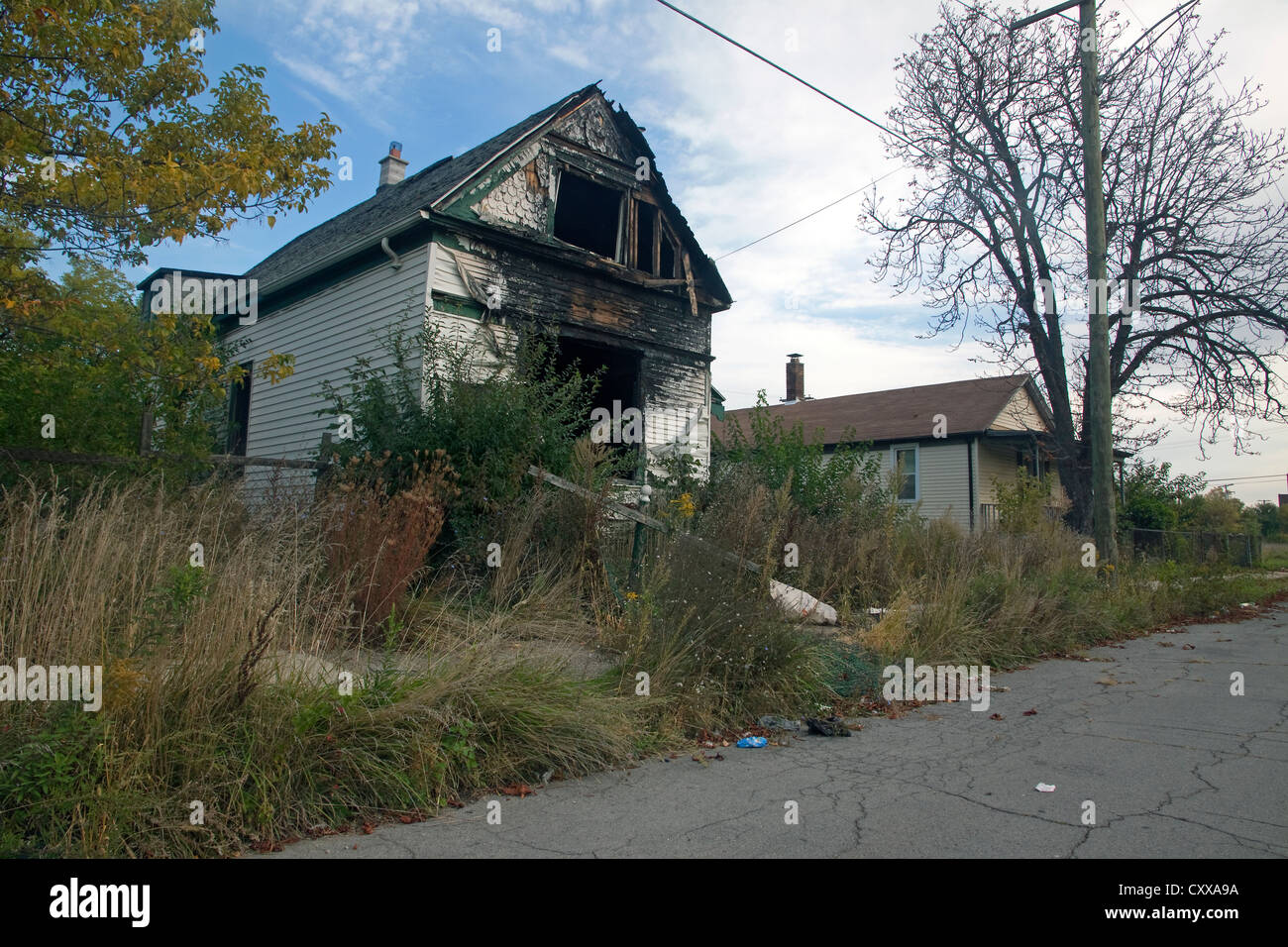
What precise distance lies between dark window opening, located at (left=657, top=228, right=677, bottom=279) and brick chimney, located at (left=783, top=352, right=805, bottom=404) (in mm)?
21799

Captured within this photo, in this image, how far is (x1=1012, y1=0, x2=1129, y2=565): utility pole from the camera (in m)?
11.7

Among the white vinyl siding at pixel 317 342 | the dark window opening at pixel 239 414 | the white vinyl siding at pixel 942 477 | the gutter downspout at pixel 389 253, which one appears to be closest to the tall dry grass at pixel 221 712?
the white vinyl siding at pixel 317 342

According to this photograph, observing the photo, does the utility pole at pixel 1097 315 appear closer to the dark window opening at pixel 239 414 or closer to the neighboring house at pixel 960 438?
the neighboring house at pixel 960 438

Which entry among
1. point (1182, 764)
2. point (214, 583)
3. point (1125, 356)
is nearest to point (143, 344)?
point (214, 583)

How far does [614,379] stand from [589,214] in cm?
316

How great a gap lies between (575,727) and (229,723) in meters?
1.79

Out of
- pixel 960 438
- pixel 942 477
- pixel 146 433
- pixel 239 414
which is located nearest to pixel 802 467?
pixel 146 433

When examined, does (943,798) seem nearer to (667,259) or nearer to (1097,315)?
(1097,315)

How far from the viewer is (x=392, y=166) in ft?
63.8

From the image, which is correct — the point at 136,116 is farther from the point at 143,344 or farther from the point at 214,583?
the point at 214,583

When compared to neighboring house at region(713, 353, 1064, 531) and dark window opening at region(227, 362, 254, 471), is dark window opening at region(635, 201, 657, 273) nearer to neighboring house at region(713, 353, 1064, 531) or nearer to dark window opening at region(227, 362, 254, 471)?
dark window opening at region(227, 362, 254, 471)

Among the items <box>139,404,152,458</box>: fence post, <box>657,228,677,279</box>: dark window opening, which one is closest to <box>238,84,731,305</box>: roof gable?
<box>657,228,677,279</box>: dark window opening

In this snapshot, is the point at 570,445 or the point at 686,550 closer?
the point at 686,550
